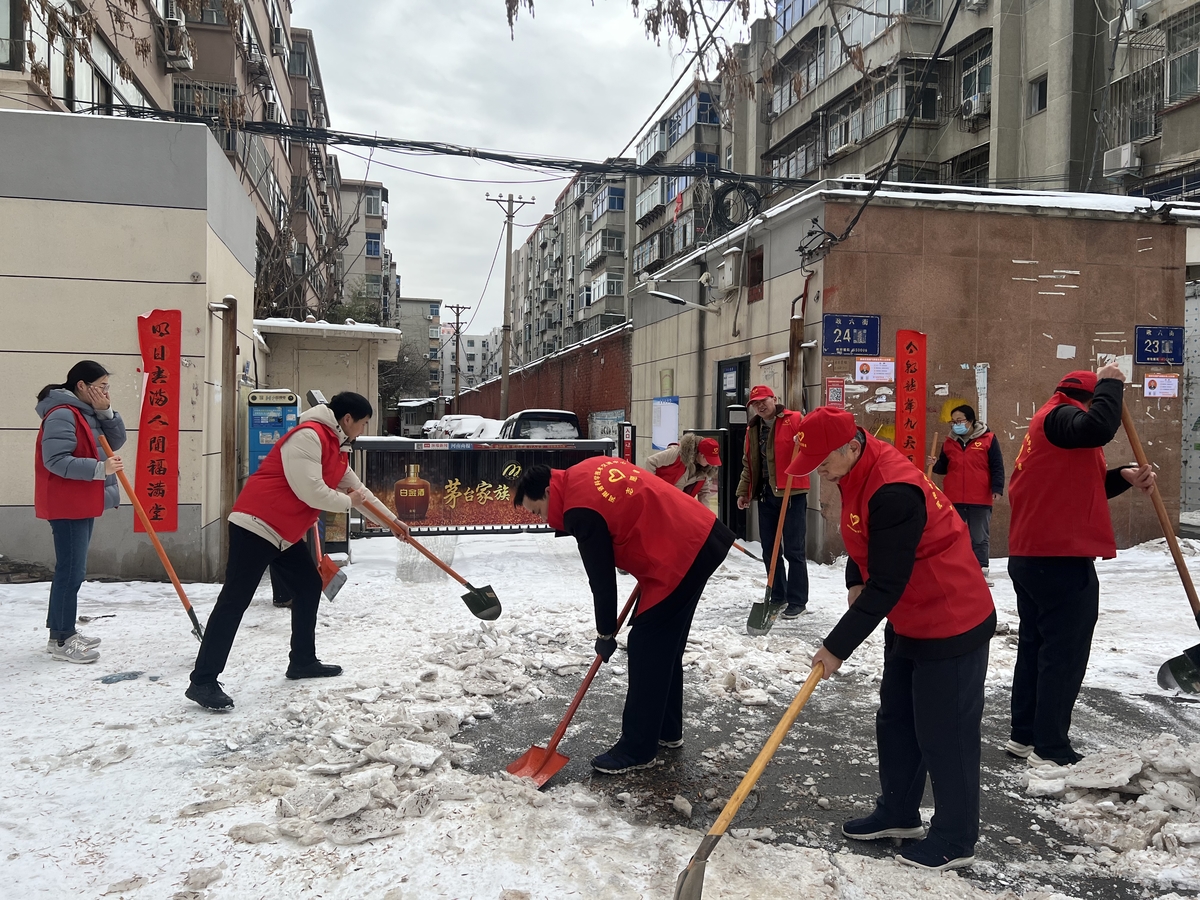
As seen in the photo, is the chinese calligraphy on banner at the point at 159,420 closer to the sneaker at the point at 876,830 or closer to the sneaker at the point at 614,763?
the sneaker at the point at 614,763

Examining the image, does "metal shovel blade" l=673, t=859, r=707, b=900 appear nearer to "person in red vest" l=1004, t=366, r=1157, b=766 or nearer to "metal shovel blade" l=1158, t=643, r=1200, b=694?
"person in red vest" l=1004, t=366, r=1157, b=766

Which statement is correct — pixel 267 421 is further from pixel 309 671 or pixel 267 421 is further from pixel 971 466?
pixel 971 466

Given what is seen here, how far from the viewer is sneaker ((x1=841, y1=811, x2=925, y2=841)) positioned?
3.00 meters

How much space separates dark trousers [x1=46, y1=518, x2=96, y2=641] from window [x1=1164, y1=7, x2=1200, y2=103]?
1712 cm

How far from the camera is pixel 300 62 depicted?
34.7 m

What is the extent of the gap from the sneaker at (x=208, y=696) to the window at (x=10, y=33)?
7487 mm

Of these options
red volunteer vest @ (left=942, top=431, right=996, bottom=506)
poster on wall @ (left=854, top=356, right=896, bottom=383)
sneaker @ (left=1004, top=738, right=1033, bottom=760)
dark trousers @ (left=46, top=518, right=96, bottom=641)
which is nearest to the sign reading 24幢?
poster on wall @ (left=854, top=356, right=896, bottom=383)

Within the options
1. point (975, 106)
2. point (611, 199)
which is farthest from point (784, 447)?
point (611, 199)

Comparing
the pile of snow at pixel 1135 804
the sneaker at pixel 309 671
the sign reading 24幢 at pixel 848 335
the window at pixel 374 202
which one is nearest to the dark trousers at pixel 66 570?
the sneaker at pixel 309 671

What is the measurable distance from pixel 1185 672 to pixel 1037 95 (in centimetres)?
1763

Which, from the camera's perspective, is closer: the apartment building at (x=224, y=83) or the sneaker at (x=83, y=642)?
the sneaker at (x=83, y=642)

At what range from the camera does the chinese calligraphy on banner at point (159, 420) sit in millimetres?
6824

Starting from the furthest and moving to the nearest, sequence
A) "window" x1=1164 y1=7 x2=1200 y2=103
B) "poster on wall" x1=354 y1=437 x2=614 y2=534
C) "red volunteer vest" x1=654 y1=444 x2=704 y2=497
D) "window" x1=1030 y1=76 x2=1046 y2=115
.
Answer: "window" x1=1030 y1=76 x2=1046 y2=115
"window" x1=1164 y1=7 x2=1200 y2=103
"poster on wall" x1=354 y1=437 x2=614 y2=534
"red volunteer vest" x1=654 y1=444 x2=704 y2=497

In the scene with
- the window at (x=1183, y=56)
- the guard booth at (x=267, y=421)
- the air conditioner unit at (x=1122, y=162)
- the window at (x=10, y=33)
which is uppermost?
the window at (x=1183, y=56)
